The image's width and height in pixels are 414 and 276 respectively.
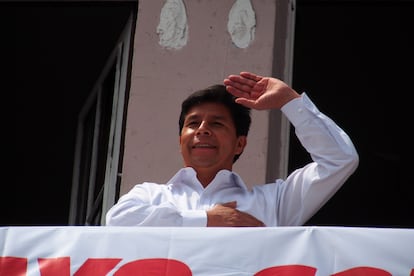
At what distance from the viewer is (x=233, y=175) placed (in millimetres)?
5430

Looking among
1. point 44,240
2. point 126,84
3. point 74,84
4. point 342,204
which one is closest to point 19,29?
point 74,84

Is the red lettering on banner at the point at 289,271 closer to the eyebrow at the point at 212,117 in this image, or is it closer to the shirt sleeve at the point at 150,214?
the shirt sleeve at the point at 150,214

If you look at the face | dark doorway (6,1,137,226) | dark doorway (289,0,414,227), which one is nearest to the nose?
the face

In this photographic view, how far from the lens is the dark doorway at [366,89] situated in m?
8.45

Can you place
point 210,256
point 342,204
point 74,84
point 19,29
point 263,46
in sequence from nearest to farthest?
point 210,256
point 263,46
point 19,29
point 74,84
point 342,204

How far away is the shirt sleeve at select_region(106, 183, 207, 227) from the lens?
5.03 metres

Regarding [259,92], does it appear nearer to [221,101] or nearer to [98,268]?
[221,101]

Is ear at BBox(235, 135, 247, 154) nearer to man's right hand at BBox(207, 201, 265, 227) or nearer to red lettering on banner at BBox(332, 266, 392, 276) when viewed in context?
man's right hand at BBox(207, 201, 265, 227)

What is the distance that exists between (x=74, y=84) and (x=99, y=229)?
473 cm

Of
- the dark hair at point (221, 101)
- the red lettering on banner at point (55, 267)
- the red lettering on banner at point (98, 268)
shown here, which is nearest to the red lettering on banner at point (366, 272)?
the red lettering on banner at point (98, 268)

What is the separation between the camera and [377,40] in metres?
8.80

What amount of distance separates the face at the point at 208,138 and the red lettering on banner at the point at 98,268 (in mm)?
916

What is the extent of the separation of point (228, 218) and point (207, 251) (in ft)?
1.53

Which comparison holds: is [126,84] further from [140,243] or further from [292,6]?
[140,243]
